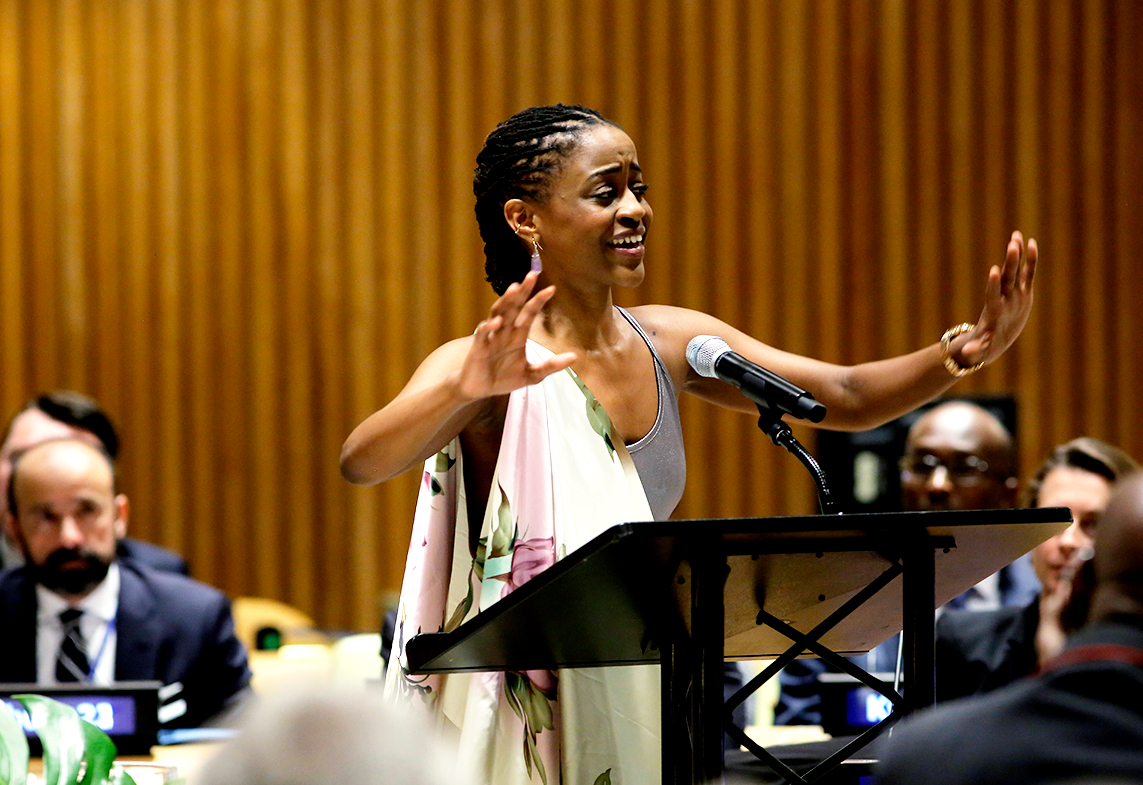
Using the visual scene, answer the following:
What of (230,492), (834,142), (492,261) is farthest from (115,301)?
(492,261)

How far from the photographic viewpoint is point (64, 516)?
3758 millimetres

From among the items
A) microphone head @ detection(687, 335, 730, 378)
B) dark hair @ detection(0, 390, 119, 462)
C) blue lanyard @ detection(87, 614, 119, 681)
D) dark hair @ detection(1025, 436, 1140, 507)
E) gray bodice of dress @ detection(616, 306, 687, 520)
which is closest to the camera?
microphone head @ detection(687, 335, 730, 378)

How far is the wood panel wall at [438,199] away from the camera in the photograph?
5.93m

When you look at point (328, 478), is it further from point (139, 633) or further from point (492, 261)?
point (492, 261)

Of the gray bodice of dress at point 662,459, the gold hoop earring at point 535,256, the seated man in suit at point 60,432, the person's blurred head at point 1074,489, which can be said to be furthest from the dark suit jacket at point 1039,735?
the seated man in suit at point 60,432

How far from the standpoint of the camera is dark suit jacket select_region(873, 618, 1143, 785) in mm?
865

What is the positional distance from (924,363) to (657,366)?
1.42ft

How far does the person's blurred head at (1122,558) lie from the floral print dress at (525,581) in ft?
2.99

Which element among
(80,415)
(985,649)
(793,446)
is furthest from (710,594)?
(80,415)

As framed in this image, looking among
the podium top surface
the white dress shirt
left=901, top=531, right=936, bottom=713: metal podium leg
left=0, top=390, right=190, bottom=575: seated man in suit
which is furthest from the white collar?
left=901, top=531, right=936, bottom=713: metal podium leg

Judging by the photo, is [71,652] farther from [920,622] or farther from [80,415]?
[920,622]

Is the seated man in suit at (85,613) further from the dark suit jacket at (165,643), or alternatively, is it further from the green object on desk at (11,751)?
the green object on desk at (11,751)

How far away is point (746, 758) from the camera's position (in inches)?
82.6

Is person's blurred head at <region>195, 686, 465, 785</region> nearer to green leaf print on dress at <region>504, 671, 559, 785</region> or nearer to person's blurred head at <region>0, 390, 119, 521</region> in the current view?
green leaf print on dress at <region>504, 671, 559, 785</region>
